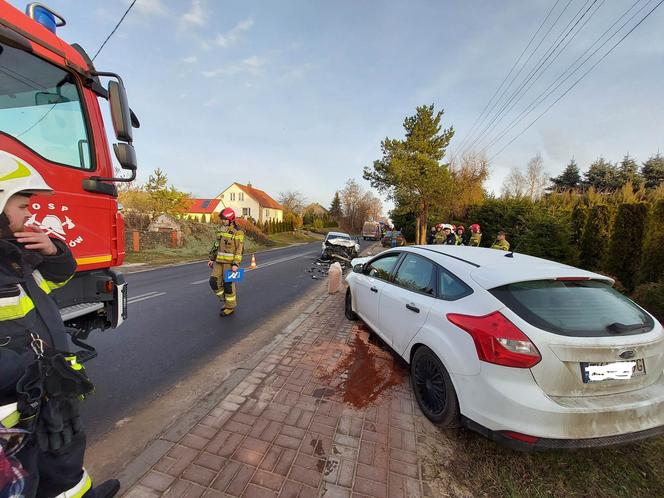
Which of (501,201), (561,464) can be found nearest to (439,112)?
(501,201)

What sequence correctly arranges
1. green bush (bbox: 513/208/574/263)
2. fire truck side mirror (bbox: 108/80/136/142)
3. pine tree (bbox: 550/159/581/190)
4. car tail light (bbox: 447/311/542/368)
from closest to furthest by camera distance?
car tail light (bbox: 447/311/542/368)
fire truck side mirror (bbox: 108/80/136/142)
green bush (bbox: 513/208/574/263)
pine tree (bbox: 550/159/581/190)

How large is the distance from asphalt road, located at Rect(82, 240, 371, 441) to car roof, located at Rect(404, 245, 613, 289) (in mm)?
3319

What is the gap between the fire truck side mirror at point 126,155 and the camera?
2873mm

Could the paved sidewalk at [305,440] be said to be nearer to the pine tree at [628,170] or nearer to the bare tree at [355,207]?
the pine tree at [628,170]

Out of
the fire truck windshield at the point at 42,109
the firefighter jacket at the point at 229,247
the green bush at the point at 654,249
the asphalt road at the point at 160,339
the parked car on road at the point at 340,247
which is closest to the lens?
the fire truck windshield at the point at 42,109

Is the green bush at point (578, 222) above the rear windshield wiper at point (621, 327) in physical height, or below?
above

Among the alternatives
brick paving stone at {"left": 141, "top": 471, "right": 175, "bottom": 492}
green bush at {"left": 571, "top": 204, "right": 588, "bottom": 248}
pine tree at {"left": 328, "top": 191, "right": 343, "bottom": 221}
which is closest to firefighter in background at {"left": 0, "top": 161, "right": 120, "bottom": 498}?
brick paving stone at {"left": 141, "top": 471, "right": 175, "bottom": 492}

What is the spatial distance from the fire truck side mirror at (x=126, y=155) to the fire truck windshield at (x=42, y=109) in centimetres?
24

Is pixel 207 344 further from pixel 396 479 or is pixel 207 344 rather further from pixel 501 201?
pixel 501 201

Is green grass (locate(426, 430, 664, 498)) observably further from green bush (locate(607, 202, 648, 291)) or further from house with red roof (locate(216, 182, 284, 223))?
house with red roof (locate(216, 182, 284, 223))

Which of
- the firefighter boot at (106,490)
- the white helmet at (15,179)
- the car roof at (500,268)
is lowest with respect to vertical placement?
the firefighter boot at (106,490)

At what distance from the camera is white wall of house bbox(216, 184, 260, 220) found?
57438 millimetres

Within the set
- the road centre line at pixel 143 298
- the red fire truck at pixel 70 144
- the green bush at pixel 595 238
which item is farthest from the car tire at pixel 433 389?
the green bush at pixel 595 238

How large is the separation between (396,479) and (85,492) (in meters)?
1.87
